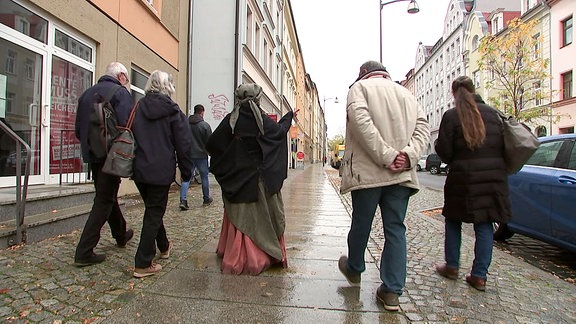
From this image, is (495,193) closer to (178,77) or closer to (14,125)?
(14,125)

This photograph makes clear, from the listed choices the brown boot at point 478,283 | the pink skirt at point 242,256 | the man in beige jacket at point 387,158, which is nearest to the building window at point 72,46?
the pink skirt at point 242,256

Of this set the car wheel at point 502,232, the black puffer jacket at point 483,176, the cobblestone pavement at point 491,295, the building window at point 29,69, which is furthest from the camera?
the building window at point 29,69

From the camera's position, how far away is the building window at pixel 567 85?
2571 cm

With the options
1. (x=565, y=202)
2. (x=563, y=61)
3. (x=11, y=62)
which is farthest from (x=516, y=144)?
(x=563, y=61)

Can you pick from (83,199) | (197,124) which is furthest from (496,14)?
(83,199)

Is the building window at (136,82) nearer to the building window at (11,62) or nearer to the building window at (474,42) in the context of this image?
the building window at (11,62)

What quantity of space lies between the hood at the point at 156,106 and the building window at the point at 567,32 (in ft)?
99.5

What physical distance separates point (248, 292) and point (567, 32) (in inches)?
1235

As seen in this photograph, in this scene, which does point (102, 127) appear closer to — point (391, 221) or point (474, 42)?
point (391, 221)

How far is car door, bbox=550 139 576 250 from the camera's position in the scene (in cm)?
411

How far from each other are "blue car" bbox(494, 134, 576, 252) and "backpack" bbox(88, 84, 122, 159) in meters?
4.65

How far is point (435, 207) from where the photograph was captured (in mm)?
9359

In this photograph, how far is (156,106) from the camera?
3.36 meters

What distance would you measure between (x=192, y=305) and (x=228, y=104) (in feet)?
38.7
